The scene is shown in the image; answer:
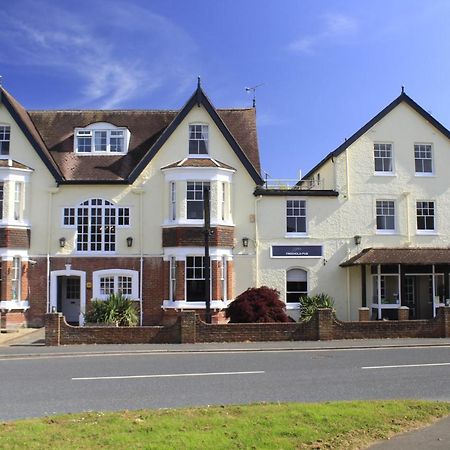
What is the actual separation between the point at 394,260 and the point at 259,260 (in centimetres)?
608

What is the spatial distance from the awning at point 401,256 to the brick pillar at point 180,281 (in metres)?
7.56

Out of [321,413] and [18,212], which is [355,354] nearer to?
[321,413]

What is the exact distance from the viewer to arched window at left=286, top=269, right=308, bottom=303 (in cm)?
2797

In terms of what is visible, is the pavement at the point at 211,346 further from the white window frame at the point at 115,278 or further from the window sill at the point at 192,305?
the window sill at the point at 192,305

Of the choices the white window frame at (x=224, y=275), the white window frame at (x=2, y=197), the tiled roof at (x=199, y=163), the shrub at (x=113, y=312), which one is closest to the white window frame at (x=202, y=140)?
the tiled roof at (x=199, y=163)

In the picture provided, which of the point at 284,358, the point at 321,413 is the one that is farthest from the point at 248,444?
the point at 284,358

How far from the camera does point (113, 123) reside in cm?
2978

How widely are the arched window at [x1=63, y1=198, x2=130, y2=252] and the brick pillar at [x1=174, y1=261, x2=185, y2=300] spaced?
3.27m

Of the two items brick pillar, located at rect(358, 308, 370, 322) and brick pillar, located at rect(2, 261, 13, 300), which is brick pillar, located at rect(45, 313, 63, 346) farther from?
brick pillar, located at rect(358, 308, 370, 322)

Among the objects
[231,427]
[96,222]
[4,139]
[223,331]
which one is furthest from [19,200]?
[231,427]

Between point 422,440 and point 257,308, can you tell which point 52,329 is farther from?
point 422,440

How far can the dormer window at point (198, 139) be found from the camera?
1096 inches

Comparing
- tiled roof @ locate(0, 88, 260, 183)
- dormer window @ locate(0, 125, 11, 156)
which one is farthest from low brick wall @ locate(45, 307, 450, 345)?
dormer window @ locate(0, 125, 11, 156)

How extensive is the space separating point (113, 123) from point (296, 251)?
11.1 meters
